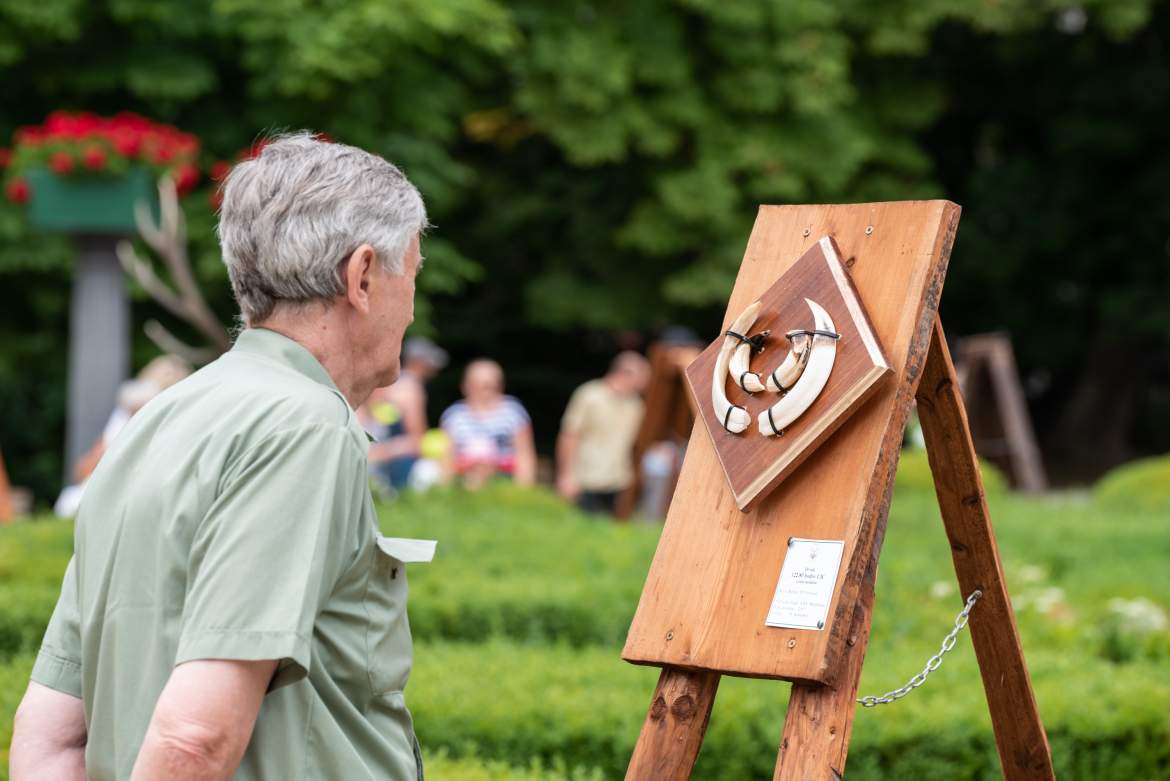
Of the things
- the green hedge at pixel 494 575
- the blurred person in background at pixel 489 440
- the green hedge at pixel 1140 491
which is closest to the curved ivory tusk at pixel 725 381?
the green hedge at pixel 494 575

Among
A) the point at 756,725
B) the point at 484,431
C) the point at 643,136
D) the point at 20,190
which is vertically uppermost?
the point at 643,136

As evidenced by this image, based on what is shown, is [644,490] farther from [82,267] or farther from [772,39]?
[772,39]

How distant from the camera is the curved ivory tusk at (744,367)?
294 centimetres

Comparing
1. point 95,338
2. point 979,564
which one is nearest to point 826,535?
point 979,564

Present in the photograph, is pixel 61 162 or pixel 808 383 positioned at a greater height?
pixel 61 162

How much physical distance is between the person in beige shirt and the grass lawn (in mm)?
1551

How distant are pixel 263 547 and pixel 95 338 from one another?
31.6 feet

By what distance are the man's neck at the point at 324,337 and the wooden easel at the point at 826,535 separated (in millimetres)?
1001

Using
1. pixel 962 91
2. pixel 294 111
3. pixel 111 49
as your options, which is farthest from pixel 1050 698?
pixel 962 91

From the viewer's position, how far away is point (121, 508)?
202 cm

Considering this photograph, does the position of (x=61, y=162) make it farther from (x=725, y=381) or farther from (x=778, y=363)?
(x=778, y=363)

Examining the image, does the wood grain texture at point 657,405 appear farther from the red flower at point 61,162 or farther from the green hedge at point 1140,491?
the red flower at point 61,162

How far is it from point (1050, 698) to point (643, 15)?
13.5m

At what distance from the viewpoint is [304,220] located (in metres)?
2.06
